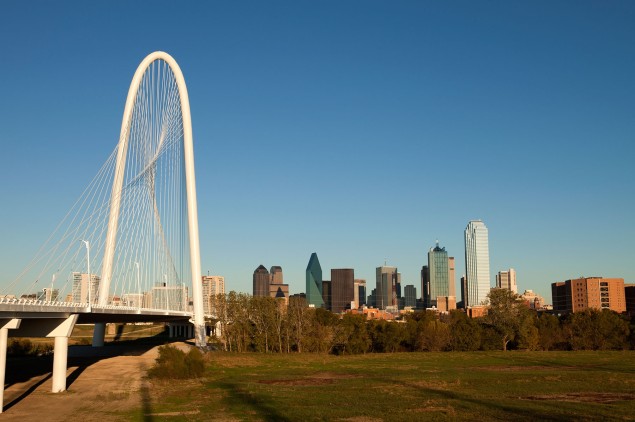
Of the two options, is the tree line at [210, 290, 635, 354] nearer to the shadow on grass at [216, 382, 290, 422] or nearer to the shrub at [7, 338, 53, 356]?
the shrub at [7, 338, 53, 356]

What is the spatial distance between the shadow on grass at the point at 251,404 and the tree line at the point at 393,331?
135 feet

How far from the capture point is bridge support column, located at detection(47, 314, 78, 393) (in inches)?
1727

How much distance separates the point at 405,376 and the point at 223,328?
41.7m

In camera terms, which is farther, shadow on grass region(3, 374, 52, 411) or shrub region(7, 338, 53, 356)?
shrub region(7, 338, 53, 356)

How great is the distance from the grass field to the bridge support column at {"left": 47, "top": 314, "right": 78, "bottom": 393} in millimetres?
5853

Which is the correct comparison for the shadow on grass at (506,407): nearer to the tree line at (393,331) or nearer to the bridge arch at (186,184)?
the bridge arch at (186,184)

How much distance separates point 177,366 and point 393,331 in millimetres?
43621

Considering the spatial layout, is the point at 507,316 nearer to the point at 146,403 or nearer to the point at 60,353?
the point at 60,353

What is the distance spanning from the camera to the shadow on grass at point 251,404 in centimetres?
3225

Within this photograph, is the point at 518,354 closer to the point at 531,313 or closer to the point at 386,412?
the point at 531,313

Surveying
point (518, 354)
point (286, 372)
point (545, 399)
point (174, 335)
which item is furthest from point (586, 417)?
point (174, 335)

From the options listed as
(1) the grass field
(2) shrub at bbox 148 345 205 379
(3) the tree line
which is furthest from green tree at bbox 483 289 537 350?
(2) shrub at bbox 148 345 205 379

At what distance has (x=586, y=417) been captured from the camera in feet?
102

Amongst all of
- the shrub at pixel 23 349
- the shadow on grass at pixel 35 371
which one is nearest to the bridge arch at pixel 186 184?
the shadow on grass at pixel 35 371
